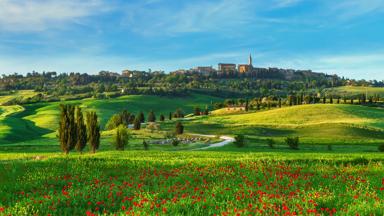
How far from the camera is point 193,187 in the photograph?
17.0 metres

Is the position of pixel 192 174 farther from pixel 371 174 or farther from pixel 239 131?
pixel 239 131

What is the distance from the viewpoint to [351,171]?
2144 centimetres

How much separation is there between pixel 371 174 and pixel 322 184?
4.71m

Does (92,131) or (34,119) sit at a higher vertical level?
(92,131)

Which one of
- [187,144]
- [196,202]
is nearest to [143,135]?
[187,144]

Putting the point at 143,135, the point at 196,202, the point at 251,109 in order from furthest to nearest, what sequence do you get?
1. the point at 251,109
2. the point at 143,135
3. the point at 196,202

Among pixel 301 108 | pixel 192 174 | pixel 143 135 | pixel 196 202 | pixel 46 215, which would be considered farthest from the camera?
pixel 301 108

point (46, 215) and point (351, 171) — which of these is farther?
point (351, 171)

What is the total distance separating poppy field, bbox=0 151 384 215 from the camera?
43.1 ft

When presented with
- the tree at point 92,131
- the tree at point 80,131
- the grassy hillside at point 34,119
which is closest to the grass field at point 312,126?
the tree at point 92,131

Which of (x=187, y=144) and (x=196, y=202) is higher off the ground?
(x=196, y=202)

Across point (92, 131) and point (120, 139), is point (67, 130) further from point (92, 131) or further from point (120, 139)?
point (120, 139)

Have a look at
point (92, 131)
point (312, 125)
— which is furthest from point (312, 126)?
point (92, 131)

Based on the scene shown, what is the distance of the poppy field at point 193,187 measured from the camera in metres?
13.1
